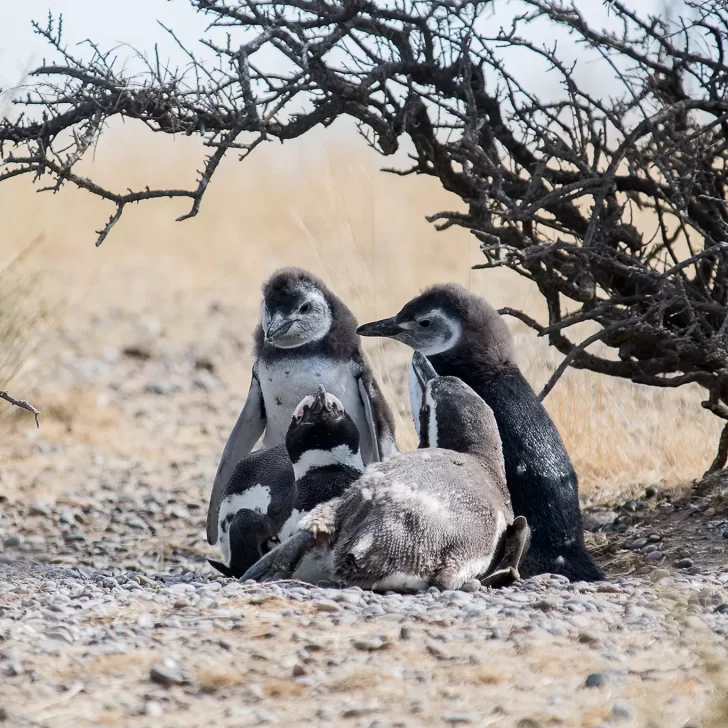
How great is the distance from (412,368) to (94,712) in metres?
2.94

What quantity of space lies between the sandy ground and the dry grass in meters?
0.05

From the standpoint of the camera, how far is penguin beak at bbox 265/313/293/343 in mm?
5562

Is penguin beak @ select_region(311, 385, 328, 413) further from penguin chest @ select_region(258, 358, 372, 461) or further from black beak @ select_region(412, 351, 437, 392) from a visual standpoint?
penguin chest @ select_region(258, 358, 372, 461)

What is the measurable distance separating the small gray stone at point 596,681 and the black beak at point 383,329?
290cm

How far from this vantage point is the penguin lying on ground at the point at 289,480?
4.60m

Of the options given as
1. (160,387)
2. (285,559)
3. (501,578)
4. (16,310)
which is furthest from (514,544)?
(160,387)

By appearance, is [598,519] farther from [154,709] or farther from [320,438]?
[154,709]

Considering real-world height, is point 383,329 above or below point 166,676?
above

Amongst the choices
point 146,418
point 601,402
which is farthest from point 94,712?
point 146,418

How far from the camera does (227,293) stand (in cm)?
1716

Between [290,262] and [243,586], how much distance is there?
15173mm

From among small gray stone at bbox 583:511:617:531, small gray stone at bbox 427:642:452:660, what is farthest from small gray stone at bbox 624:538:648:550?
small gray stone at bbox 427:642:452:660

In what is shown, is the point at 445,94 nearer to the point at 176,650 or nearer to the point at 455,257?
the point at 176,650

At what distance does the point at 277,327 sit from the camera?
18.3ft
